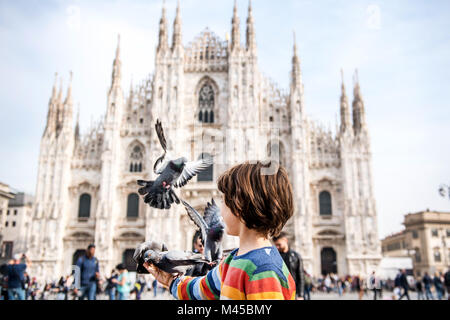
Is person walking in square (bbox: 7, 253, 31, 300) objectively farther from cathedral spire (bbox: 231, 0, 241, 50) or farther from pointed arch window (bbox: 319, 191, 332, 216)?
cathedral spire (bbox: 231, 0, 241, 50)

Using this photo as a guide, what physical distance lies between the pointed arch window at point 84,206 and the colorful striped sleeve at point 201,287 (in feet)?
93.8

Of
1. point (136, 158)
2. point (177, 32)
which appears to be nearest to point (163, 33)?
point (177, 32)

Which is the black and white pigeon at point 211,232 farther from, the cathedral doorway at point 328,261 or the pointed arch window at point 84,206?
the pointed arch window at point 84,206

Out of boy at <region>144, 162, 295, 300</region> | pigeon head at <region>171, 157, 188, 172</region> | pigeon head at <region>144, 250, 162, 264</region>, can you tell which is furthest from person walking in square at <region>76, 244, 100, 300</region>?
boy at <region>144, 162, 295, 300</region>

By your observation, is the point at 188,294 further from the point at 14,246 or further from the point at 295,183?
the point at 14,246

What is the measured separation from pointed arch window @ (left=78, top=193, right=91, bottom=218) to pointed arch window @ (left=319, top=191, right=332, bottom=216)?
15.9 m

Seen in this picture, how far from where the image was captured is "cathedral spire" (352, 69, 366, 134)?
29.0 m

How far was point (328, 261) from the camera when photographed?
27266 millimetres

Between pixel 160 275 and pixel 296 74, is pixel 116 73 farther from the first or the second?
pixel 160 275

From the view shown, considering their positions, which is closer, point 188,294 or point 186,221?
point 188,294

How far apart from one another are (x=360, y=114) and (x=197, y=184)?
1238 centimetres

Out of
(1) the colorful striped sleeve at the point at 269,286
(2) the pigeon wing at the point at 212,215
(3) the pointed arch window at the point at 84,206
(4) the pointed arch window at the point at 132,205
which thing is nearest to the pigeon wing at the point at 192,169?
(2) the pigeon wing at the point at 212,215

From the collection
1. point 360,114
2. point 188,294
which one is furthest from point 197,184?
point 188,294
